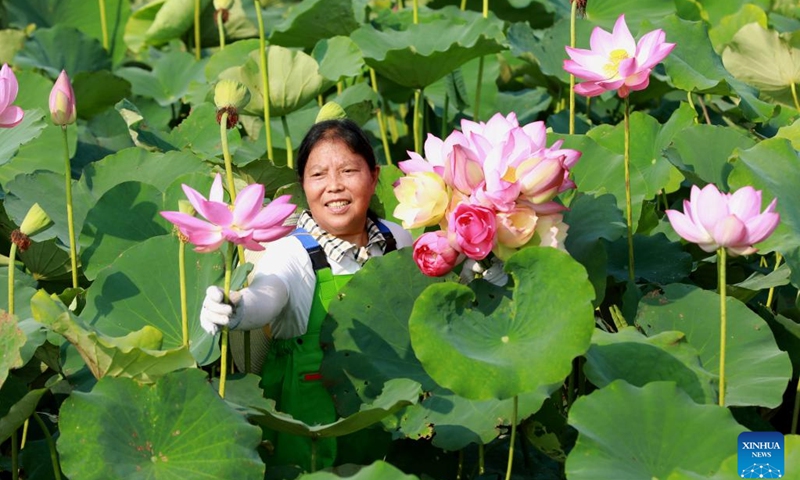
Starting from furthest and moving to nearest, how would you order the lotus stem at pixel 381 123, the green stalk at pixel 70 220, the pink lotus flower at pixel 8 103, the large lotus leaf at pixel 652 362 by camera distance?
1. the lotus stem at pixel 381 123
2. the green stalk at pixel 70 220
3. the pink lotus flower at pixel 8 103
4. the large lotus leaf at pixel 652 362

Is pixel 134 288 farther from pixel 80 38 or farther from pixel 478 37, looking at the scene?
pixel 80 38

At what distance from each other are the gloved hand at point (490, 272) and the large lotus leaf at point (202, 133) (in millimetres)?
1081

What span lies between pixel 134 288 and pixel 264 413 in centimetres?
43

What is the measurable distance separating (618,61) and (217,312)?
797 mm

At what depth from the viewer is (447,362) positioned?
1.71m

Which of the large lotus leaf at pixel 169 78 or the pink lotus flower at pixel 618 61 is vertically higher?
the pink lotus flower at pixel 618 61

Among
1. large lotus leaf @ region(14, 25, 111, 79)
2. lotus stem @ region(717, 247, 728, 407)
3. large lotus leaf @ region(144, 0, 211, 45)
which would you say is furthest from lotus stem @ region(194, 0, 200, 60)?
lotus stem @ region(717, 247, 728, 407)

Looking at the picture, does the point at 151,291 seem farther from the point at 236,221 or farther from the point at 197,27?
the point at 197,27

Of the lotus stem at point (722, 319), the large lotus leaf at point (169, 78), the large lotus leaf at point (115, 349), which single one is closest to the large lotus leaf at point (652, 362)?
the lotus stem at point (722, 319)

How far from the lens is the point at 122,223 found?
7.72ft

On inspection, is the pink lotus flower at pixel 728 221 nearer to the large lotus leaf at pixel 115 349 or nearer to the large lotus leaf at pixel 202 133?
the large lotus leaf at pixel 115 349

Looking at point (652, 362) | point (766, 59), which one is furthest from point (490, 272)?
point (766, 59)

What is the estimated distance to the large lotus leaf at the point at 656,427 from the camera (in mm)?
1707

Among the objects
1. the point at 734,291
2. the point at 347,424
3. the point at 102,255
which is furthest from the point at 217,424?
the point at 734,291
